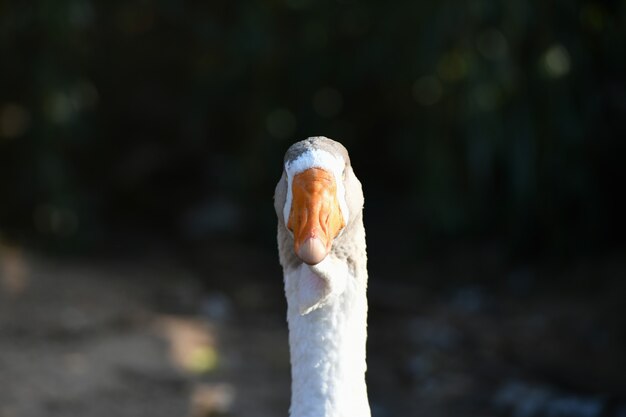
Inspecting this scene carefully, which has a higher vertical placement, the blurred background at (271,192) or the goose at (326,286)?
the blurred background at (271,192)

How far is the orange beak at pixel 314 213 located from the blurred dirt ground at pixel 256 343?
2737 mm

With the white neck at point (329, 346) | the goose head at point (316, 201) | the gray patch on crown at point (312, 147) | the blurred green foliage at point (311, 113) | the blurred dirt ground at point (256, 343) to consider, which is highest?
the blurred green foliage at point (311, 113)

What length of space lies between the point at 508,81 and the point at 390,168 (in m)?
2.12

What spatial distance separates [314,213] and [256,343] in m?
3.62

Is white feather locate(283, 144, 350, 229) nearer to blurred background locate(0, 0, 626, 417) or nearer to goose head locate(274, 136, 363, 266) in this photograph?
goose head locate(274, 136, 363, 266)

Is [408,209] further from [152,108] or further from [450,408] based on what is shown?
[450,408]

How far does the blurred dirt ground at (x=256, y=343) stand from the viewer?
4980 millimetres

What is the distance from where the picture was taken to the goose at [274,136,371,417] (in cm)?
232

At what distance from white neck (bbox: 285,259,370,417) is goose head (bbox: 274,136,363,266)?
9 centimetres

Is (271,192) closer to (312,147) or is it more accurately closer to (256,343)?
(256,343)

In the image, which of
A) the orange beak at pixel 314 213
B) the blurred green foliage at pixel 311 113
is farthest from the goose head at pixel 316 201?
the blurred green foliage at pixel 311 113

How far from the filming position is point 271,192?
7.10 metres

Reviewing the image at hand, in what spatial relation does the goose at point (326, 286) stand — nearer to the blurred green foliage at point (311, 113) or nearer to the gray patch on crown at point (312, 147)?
the gray patch on crown at point (312, 147)

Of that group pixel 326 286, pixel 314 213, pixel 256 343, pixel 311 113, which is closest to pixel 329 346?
pixel 326 286
